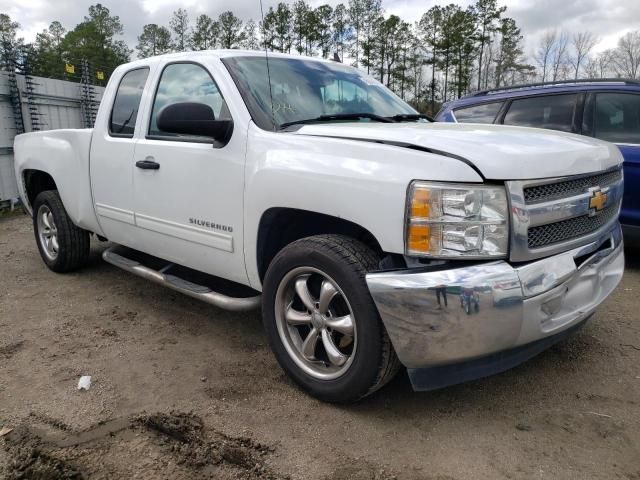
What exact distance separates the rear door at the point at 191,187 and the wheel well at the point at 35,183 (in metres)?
2.07

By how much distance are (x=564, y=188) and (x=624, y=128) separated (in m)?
3.06

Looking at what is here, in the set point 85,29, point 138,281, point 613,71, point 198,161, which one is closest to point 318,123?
point 198,161

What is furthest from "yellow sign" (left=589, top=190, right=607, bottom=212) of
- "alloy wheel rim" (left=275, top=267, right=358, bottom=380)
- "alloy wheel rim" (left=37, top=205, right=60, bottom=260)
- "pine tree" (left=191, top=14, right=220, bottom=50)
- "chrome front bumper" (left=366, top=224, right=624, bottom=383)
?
"pine tree" (left=191, top=14, right=220, bottom=50)

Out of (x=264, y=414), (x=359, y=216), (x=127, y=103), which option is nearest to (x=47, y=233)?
(x=127, y=103)

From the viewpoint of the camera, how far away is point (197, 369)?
303cm

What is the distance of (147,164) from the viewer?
3.46 meters

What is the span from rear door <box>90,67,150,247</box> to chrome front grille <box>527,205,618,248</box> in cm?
273

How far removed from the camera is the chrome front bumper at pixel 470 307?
6.70ft

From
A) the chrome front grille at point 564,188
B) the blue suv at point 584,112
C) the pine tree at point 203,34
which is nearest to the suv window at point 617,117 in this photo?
the blue suv at point 584,112

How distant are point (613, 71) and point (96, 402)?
91.2ft

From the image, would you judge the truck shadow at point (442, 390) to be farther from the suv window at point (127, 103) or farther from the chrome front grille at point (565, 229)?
the suv window at point (127, 103)

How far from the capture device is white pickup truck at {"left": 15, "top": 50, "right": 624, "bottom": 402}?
2.09 meters

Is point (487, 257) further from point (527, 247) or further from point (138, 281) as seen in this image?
point (138, 281)

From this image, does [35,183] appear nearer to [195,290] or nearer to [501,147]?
[195,290]
